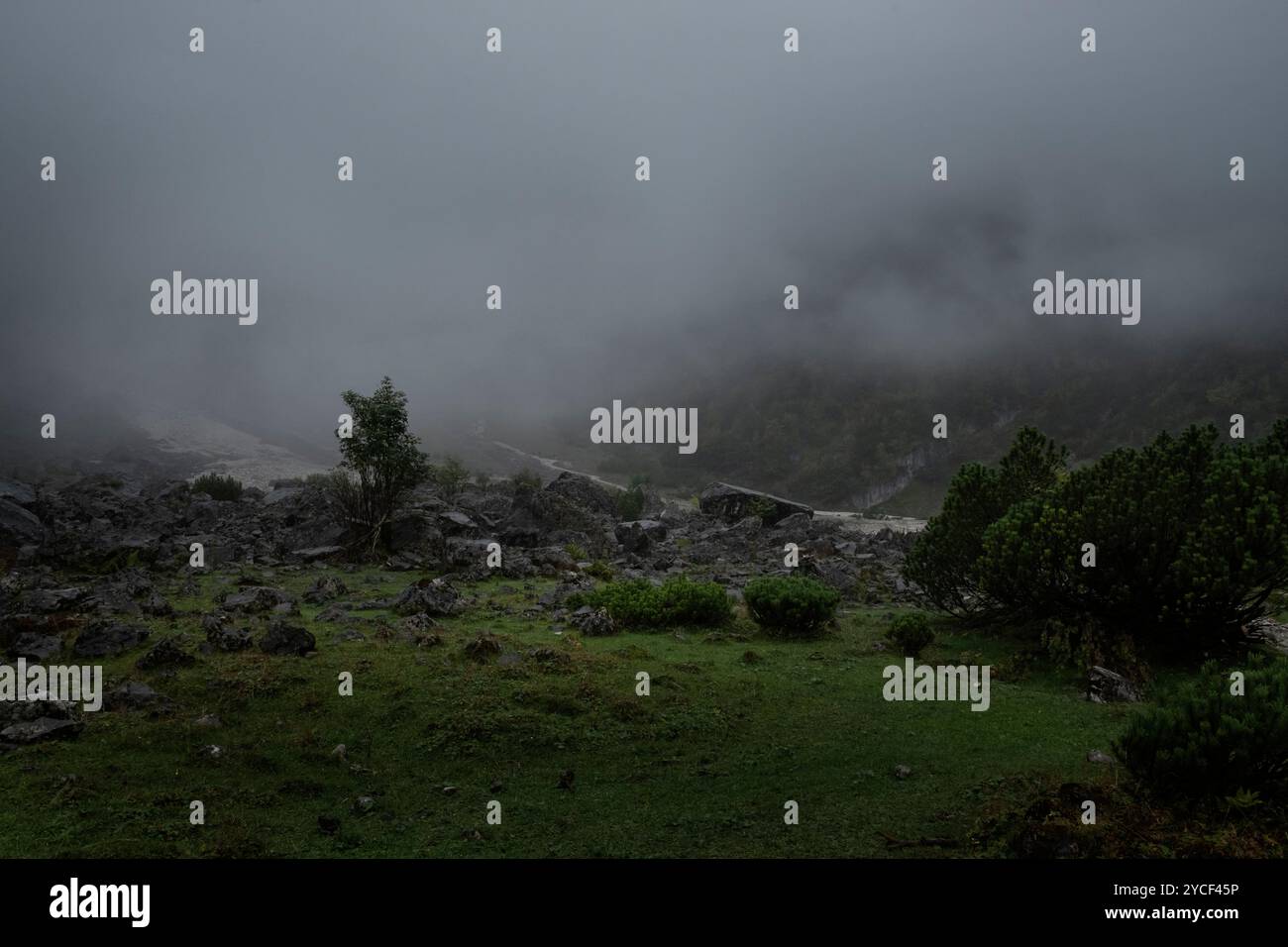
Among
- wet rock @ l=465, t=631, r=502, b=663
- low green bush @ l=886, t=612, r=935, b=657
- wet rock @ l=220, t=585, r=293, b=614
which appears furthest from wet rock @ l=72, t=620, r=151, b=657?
low green bush @ l=886, t=612, r=935, b=657

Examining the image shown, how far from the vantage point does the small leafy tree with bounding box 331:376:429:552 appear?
25578 millimetres

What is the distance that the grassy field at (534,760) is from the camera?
6832 millimetres

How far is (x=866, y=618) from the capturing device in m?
17.4

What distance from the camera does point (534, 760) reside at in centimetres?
870

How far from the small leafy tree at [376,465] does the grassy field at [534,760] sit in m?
13.9

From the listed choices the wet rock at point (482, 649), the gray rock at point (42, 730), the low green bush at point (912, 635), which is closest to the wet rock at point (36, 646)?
the gray rock at point (42, 730)

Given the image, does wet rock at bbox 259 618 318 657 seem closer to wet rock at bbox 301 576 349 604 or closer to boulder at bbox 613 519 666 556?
wet rock at bbox 301 576 349 604

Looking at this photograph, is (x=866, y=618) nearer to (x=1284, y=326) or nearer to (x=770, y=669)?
(x=770, y=669)

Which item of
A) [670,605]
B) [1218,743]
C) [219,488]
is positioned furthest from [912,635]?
[219,488]

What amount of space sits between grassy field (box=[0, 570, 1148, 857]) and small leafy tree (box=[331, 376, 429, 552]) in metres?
13.9

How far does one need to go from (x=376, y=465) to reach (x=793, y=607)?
660 inches

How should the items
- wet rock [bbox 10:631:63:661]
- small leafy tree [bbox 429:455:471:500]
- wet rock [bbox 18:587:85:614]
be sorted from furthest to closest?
small leafy tree [bbox 429:455:471:500], wet rock [bbox 18:587:85:614], wet rock [bbox 10:631:63:661]
